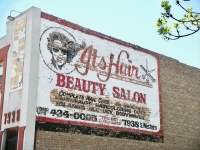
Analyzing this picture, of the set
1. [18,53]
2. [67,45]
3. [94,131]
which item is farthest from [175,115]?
[18,53]

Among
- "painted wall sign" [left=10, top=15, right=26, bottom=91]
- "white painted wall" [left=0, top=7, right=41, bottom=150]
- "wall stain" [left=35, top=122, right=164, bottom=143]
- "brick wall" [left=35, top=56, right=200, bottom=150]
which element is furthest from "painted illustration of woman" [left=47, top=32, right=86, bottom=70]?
"brick wall" [left=35, top=56, right=200, bottom=150]

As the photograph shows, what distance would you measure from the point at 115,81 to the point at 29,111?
17.9 feet

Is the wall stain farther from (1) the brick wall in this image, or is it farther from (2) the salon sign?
(2) the salon sign

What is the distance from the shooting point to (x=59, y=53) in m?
15.1

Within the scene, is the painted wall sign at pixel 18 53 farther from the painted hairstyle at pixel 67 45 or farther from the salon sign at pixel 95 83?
the painted hairstyle at pixel 67 45

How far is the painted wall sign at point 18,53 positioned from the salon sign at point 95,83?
916mm

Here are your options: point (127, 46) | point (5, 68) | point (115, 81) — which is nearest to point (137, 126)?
point (115, 81)

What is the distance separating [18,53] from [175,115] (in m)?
10.3

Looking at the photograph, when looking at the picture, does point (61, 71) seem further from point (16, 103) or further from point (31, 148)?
point (31, 148)

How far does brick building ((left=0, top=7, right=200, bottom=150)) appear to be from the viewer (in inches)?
549

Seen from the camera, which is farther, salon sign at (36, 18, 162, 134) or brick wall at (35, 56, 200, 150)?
brick wall at (35, 56, 200, 150)

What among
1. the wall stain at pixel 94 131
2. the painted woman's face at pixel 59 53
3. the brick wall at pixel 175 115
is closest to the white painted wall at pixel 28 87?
the wall stain at pixel 94 131

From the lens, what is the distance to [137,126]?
Answer: 687 inches

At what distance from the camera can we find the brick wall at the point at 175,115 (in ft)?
53.4
